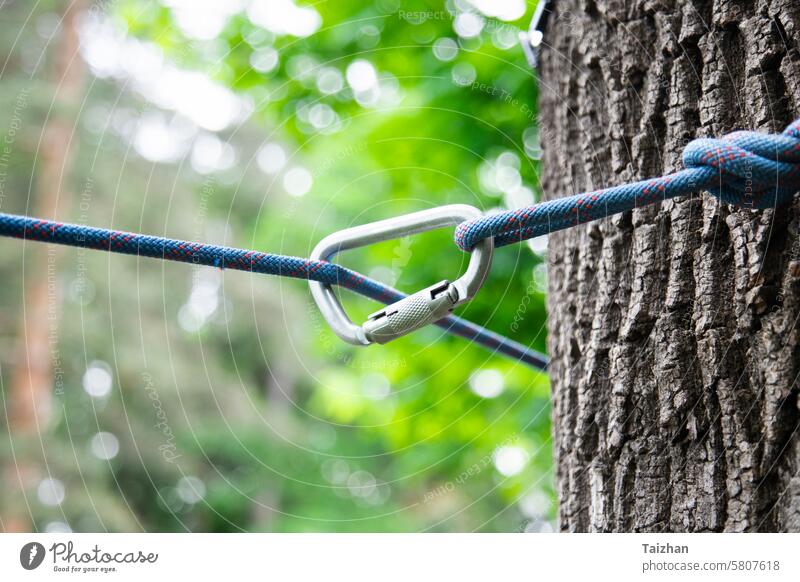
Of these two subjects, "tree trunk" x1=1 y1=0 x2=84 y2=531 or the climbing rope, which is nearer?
the climbing rope

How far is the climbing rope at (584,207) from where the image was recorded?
0.47 meters

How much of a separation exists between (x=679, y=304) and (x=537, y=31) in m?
0.45

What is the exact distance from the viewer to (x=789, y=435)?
477 millimetres

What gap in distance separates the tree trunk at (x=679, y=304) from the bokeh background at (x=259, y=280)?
65 centimetres

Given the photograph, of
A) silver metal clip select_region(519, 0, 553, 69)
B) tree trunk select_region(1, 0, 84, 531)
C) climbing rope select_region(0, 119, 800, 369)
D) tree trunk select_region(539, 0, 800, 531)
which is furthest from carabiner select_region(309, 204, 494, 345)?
tree trunk select_region(1, 0, 84, 531)

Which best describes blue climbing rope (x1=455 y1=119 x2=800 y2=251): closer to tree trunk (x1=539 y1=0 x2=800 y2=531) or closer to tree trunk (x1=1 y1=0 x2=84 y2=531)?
tree trunk (x1=539 y1=0 x2=800 y2=531)

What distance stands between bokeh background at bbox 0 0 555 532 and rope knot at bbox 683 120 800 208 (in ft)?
2.74

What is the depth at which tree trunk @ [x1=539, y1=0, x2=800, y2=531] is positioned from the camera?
19.6 inches

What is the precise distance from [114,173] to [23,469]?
185cm

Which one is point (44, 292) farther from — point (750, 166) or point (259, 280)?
point (750, 166)

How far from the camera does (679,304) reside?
1.83 ft

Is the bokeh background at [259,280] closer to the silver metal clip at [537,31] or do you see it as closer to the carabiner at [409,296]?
the silver metal clip at [537,31]
